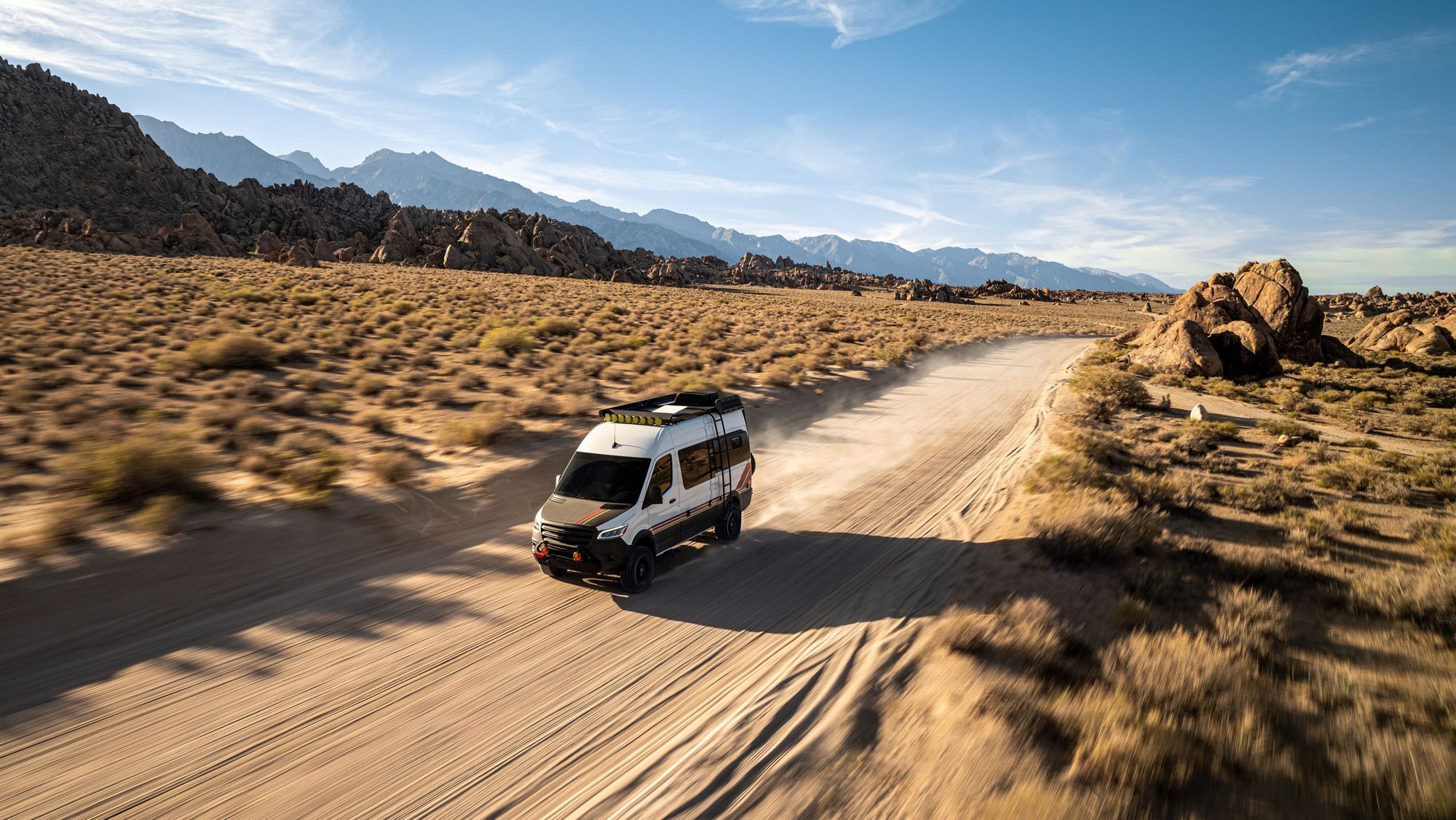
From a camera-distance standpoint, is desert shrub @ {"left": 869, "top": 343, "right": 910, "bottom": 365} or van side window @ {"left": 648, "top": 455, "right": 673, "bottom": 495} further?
desert shrub @ {"left": 869, "top": 343, "right": 910, "bottom": 365}

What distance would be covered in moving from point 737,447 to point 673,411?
1314 mm

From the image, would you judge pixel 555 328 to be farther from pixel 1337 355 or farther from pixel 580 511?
pixel 1337 355

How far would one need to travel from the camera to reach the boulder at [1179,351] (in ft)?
92.9

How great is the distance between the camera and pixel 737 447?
405 inches

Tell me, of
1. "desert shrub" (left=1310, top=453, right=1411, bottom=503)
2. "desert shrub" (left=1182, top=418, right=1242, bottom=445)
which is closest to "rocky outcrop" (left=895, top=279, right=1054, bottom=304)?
"desert shrub" (left=1182, top=418, right=1242, bottom=445)

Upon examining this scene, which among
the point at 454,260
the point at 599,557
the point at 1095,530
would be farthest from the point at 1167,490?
the point at 454,260

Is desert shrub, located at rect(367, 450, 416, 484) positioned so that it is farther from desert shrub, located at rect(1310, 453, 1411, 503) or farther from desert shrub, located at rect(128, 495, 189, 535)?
desert shrub, located at rect(1310, 453, 1411, 503)

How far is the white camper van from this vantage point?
7883 millimetres

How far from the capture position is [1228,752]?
16.7 ft

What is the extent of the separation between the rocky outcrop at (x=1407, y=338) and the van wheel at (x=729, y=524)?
53.1m

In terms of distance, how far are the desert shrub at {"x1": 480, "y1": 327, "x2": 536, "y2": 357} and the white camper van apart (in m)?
15.1

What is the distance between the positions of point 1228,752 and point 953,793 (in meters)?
2.24

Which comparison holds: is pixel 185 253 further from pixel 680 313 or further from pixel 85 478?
pixel 85 478

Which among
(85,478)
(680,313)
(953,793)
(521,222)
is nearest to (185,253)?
(521,222)
